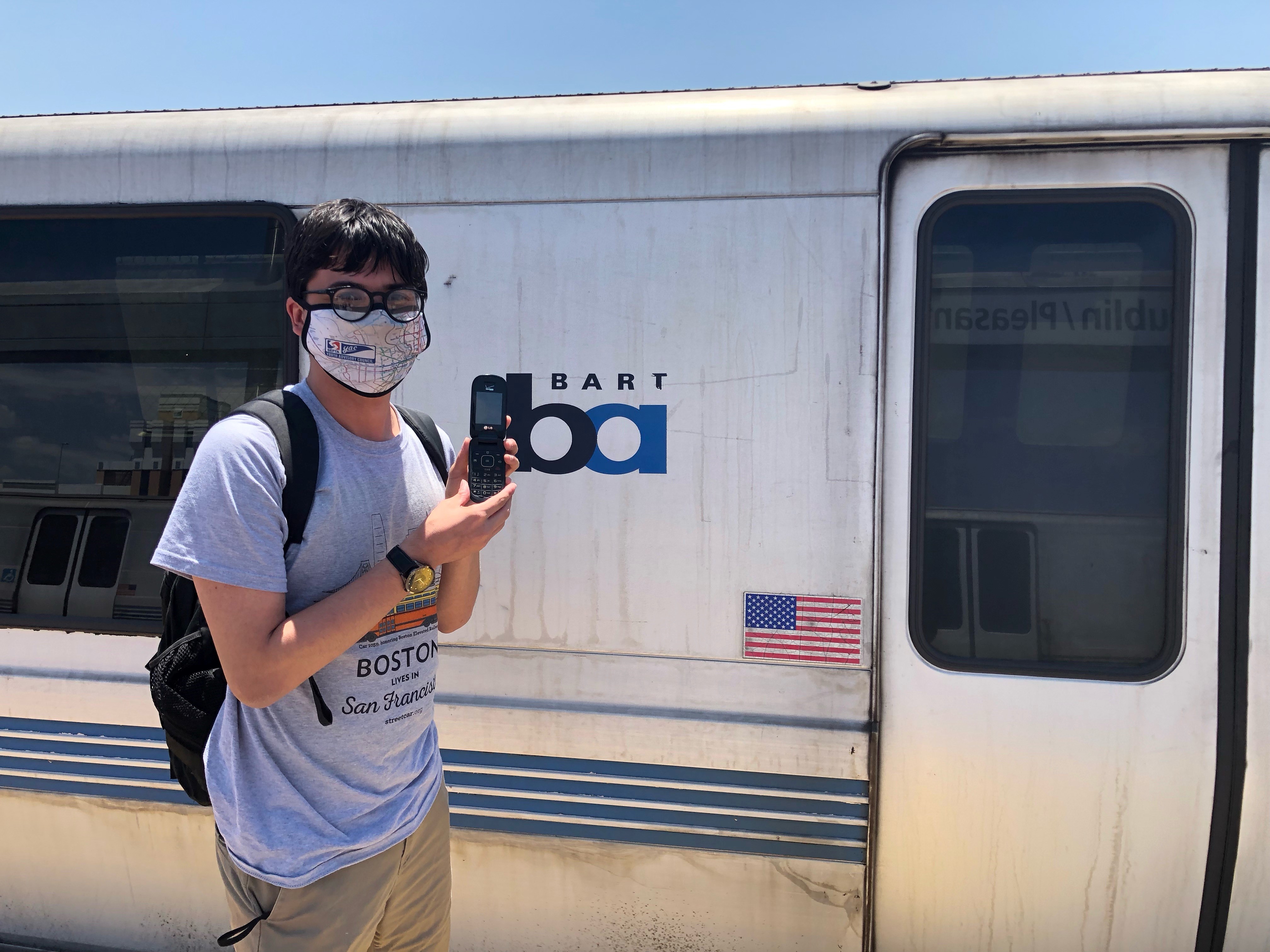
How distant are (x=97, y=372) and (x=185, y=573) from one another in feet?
4.98

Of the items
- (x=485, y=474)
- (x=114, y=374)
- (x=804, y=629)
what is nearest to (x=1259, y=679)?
(x=804, y=629)

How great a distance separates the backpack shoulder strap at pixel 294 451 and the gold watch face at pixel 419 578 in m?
0.19

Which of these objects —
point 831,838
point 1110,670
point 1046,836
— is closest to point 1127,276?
point 1110,670

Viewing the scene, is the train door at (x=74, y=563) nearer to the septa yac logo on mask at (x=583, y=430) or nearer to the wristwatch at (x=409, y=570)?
the septa yac logo on mask at (x=583, y=430)

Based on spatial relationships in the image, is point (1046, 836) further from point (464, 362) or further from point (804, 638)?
point (464, 362)

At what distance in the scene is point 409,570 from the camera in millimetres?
1271

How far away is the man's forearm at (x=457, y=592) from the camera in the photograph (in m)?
1.57

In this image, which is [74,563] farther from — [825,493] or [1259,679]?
[1259,679]

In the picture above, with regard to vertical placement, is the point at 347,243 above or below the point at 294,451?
above

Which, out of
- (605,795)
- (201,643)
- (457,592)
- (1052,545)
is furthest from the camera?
(605,795)

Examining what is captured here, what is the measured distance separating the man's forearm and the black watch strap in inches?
9.9

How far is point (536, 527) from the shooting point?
82.0 inches

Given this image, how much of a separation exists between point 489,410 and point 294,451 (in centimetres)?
36

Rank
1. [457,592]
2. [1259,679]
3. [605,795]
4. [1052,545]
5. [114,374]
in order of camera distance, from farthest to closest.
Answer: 1. [114,374]
2. [605,795]
3. [1052,545]
4. [1259,679]
5. [457,592]
